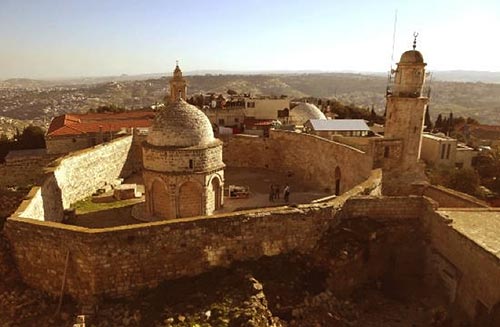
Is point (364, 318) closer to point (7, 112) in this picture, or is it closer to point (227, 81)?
point (7, 112)

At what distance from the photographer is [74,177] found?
1992cm

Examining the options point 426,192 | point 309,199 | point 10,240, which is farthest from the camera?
point 309,199

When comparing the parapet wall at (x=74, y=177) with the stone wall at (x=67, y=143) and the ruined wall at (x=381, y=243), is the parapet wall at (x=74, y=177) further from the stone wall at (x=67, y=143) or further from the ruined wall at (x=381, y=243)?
the ruined wall at (x=381, y=243)

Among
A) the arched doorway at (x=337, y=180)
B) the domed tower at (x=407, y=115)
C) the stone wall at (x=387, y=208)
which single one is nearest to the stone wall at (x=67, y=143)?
the arched doorway at (x=337, y=180)

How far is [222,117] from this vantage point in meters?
41.4

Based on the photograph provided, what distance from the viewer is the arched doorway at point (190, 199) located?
1780 cm

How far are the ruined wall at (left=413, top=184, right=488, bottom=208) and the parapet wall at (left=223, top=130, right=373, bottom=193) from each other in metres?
2.59

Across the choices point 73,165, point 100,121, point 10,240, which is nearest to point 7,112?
point 100,121

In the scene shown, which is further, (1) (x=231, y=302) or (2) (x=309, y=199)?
(2) (x=309, y=199)

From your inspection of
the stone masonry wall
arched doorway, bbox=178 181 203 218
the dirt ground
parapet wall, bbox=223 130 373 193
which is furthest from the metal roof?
arched doorway, bbox=178 181 203 218

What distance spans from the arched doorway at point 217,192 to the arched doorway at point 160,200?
Answer: 216cm

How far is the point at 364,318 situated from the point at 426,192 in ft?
25.7

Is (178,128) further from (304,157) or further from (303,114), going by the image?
(303,114)

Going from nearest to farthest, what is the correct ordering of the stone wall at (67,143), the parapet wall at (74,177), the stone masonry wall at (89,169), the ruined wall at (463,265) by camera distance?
the ruined wall at (463,265) < the parapet wall at (74,177) < the stone masonry wall at (89,169) < the stone wall at (67,143)
